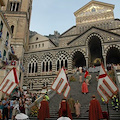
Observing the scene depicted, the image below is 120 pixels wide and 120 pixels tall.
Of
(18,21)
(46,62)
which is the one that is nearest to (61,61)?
(46,62)

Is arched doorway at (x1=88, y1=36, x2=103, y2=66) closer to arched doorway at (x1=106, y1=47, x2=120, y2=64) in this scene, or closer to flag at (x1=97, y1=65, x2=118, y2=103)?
arched doorway at (x1=106, y1=47, x2=120, y2=64)

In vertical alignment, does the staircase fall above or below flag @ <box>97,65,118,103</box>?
below

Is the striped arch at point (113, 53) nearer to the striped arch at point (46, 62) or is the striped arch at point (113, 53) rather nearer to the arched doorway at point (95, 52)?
the arched doorway at point (95, 52)

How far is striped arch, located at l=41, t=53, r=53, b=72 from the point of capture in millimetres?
29297

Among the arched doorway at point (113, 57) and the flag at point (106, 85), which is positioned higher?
the arched doorway at point (113, 57)

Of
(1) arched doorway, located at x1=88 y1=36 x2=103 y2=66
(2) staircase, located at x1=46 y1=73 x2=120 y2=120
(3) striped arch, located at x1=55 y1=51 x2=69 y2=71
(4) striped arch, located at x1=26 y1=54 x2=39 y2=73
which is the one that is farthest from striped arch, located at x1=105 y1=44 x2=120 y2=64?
(4) striped arch, located at x1=26 y1=54 x2=39 y2=73

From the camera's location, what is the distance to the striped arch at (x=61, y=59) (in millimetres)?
28281

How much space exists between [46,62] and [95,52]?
36.3 ft

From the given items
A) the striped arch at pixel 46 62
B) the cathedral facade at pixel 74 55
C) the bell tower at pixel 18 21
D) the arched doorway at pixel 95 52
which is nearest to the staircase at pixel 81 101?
the cathedral facade at pixel 74 55

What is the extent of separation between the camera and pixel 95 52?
104 ft

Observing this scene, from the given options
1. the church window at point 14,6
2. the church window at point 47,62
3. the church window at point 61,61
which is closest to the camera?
the church window at point 61,61

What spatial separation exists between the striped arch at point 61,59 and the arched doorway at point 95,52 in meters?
5.02

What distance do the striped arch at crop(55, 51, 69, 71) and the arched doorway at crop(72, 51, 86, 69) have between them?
5.29 ft

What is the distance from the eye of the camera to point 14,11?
34250mm
